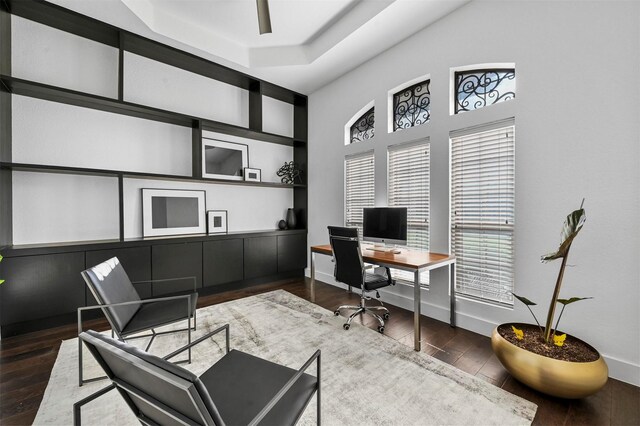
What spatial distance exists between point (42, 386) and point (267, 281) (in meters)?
2.93

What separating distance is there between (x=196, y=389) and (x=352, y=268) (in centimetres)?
225

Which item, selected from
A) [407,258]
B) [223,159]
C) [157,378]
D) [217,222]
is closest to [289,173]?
[223,159]

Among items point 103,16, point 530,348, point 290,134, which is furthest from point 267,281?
point 103,16

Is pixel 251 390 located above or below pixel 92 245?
below

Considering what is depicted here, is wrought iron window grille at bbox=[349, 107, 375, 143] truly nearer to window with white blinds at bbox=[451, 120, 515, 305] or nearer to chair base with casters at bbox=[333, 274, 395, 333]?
window with white blinds at bbox=[451, 120, 515, 305]

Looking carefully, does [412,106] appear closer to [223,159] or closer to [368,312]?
[368,312]

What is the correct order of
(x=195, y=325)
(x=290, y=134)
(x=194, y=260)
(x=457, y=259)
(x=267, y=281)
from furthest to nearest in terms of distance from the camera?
(x=290, y=134) → (x=267, y=281) → (x=194, y=260) → (x=457, y=259) → (x=195, y=325)

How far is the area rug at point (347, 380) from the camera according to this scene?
167 cm

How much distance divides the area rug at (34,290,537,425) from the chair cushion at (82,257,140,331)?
1.53 ft

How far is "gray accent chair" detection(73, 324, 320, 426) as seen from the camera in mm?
836

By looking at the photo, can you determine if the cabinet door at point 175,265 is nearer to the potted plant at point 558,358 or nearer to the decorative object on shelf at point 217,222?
A: the decorative object on shelf at point 217,222

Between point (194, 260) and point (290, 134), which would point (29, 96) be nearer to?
point (194, 260)

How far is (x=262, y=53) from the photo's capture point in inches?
162

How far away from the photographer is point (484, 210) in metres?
2.79
